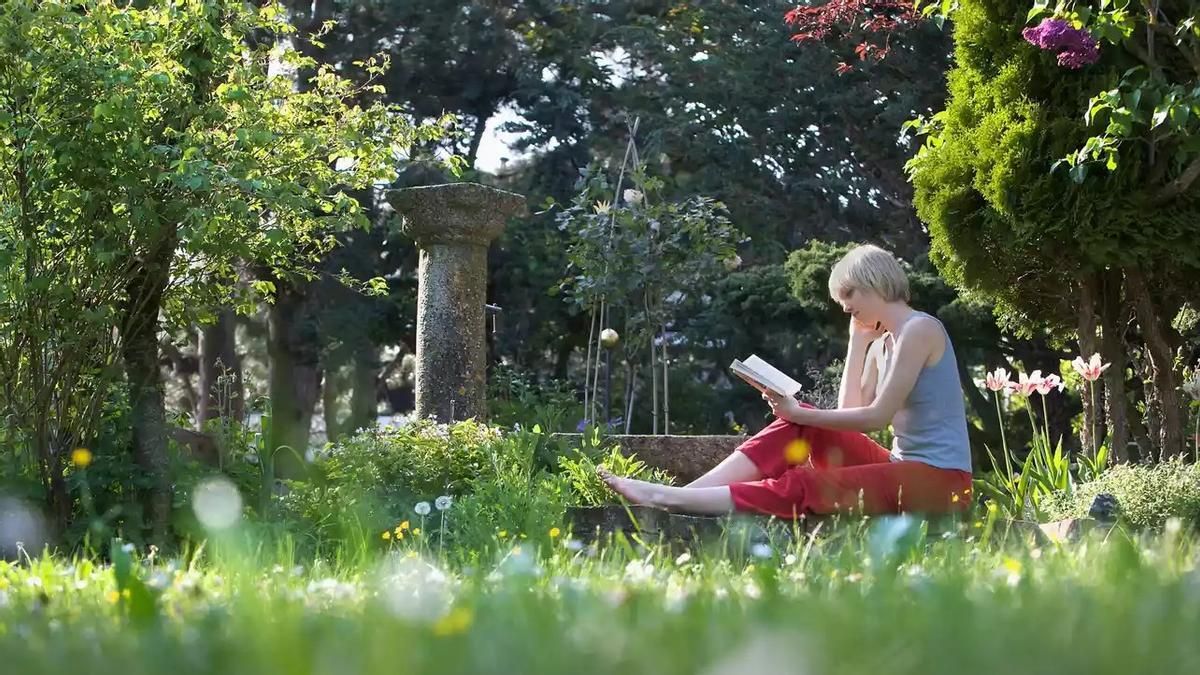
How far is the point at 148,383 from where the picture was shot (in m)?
6.02

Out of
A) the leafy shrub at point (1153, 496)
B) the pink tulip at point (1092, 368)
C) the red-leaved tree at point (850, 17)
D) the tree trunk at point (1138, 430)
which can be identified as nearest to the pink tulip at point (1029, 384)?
the pink tulip at point (1092, 368)

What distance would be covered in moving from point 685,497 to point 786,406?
45 cm

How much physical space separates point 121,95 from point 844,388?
2.98 meters

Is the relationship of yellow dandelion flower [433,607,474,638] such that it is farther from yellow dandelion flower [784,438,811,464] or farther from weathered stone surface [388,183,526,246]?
weathered stone surface [388,183,526,246]

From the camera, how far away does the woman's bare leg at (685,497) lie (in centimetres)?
417

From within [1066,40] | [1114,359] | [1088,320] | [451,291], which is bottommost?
[1114,359]

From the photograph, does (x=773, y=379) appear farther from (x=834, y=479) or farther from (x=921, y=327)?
(x=921, y=327)

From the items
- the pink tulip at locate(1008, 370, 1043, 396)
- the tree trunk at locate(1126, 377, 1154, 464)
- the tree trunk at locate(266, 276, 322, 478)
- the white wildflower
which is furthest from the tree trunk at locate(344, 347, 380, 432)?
the white wildflower

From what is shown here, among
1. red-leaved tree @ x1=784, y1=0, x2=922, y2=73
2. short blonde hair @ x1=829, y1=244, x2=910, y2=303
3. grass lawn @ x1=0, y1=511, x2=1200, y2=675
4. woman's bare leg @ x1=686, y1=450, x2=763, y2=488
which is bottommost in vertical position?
woman's bare leg @ x1=686, y1=450, x2=763, y2=488

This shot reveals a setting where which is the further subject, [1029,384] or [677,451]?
[677,451]

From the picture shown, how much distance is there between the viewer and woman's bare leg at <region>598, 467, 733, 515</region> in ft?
13.7

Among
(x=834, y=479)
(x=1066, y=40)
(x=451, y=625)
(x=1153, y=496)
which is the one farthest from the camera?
(x=1066, y=40)

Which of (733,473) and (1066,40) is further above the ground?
(1066,40)

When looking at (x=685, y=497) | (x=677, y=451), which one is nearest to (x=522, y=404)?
(x=677, y=451)
